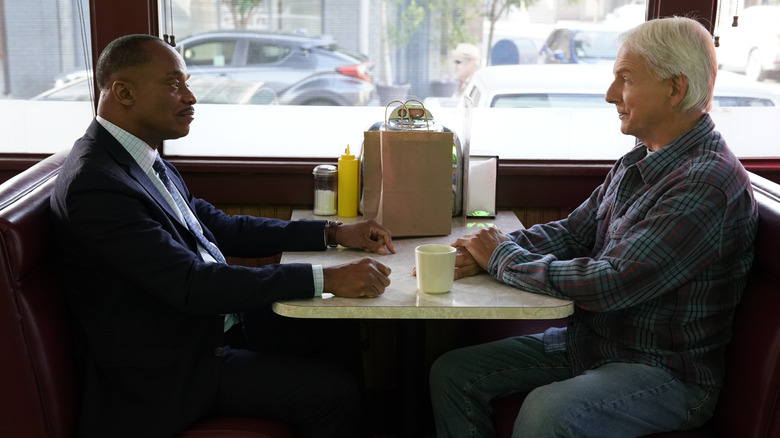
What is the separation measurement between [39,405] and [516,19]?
1819 millimetres

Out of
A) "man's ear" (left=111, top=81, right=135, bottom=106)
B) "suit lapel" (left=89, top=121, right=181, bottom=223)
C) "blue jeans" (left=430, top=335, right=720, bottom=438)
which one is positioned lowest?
"blue jeans" (left=430, top=335, right=720, bottom=438)

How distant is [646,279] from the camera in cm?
170

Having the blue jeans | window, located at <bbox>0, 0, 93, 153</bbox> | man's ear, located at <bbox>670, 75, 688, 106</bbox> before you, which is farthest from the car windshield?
window, located at <bbox>0, 0, 93, 153</bbox>

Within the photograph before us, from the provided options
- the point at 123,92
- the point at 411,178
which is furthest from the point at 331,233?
the point at 123,92

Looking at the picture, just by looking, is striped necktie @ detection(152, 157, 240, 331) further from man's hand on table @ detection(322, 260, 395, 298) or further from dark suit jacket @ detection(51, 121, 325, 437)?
man's hand on table @ detection(322, 260, 395, 298)

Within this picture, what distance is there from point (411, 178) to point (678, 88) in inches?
27.9

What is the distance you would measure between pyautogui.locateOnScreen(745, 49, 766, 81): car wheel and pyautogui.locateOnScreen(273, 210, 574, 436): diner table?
1277 millimetres

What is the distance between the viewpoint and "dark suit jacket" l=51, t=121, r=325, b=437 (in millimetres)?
1694

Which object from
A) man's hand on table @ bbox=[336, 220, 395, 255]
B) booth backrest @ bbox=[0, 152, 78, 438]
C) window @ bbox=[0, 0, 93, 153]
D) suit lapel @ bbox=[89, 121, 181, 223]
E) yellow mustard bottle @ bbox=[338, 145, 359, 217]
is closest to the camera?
booth backrest @ bbox=[0, 152, 78, 438]

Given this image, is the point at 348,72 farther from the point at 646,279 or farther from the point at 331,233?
the point at 646,279

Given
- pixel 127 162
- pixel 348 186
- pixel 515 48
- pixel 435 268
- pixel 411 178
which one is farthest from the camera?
pixel 515 48

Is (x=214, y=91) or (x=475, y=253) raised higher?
(x=214, y=91)

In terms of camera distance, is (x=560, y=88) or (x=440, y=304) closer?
(x=440, y=304)

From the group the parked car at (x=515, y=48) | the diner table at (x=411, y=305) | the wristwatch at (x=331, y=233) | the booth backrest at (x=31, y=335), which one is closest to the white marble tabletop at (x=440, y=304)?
the diner table at (x=411, y=305)
